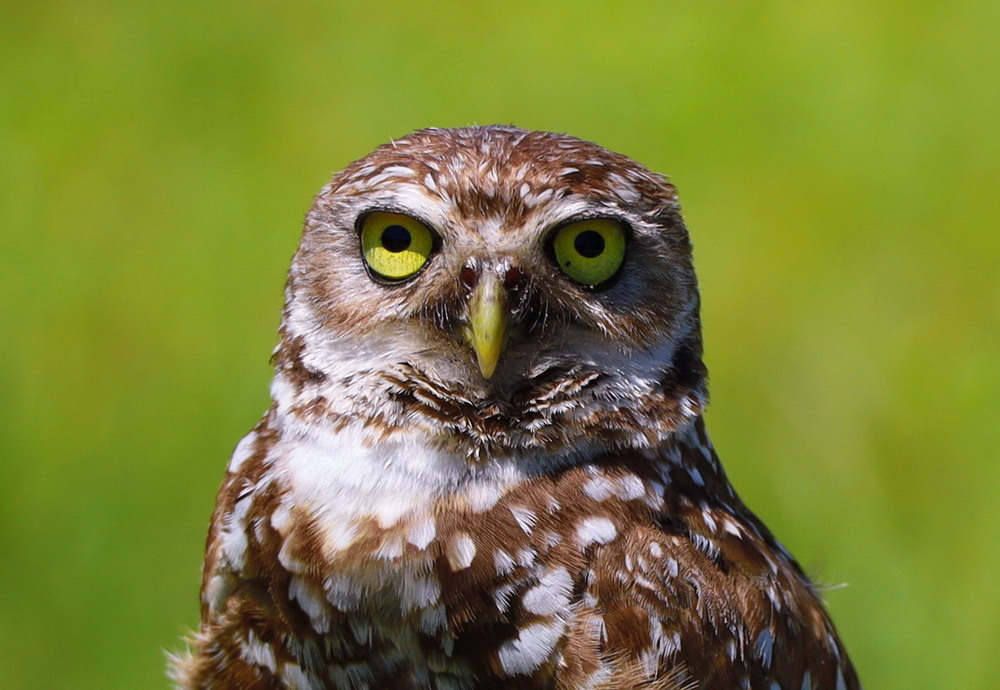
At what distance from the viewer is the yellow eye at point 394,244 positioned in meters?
2.28

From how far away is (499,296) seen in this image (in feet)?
7.20

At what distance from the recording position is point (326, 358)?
235 centimetres

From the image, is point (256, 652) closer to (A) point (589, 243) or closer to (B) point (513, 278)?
(B) point (513, 278)

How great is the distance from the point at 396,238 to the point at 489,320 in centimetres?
24

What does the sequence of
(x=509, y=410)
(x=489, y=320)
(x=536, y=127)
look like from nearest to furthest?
(x=489, y=320) < (x=509, y=410) < (x=536, y=127)

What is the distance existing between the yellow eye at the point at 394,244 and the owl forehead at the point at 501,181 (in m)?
0.03

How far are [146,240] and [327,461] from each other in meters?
3.64

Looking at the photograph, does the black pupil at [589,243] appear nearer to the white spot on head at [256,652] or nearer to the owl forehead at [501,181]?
the owl forehead at [501,181]

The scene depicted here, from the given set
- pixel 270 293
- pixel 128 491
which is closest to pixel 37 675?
pixel 128 491

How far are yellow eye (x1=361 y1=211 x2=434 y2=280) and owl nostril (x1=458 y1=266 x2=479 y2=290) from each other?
0.09 meters

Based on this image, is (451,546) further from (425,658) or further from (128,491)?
(128,491)

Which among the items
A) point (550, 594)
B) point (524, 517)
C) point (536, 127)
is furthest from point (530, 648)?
point (536, 127)

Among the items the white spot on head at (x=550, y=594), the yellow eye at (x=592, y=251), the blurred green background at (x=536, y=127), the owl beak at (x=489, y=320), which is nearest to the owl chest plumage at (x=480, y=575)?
the white spot on head at (x=550, y=594)

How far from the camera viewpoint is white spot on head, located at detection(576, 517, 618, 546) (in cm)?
225
